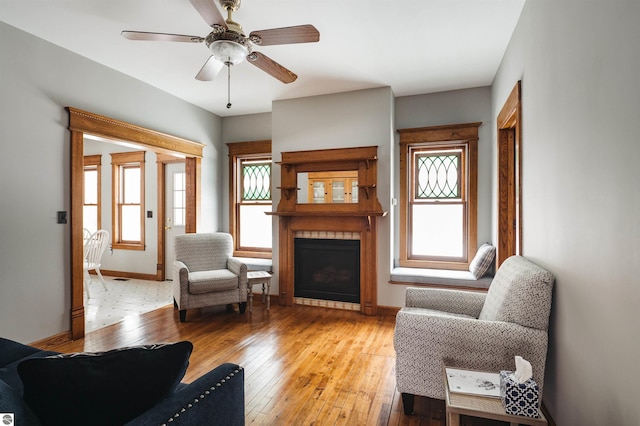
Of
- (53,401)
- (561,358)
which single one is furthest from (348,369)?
(53,401)

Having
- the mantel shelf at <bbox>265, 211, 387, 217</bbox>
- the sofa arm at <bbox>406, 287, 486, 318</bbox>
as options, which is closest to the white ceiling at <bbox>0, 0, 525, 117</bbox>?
the mantel shelf at <bbox>265, 211, 387, 217</bbox>

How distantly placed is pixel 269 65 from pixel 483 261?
2.97 meters

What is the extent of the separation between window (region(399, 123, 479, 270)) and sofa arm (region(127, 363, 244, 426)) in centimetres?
352

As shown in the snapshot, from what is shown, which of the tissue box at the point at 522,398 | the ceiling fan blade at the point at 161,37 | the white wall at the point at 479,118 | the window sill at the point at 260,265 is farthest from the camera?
the window sill at the point at 260,265

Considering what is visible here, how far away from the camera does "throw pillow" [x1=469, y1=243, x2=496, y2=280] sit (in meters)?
3.62

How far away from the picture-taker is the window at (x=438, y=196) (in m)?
4.18

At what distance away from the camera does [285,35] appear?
218 centimetres

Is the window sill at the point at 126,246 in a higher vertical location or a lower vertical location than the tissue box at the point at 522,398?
higher

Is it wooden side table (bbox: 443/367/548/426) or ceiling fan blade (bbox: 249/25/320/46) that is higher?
ceiling fan blade (bbox: 249/25/320/46)

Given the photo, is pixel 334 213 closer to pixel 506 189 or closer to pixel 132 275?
pixel 506 189

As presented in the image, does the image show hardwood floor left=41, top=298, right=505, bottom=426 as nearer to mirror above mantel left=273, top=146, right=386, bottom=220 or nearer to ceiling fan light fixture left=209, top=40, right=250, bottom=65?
mirror above mantel left=273, top=146, right=386, bottom=220

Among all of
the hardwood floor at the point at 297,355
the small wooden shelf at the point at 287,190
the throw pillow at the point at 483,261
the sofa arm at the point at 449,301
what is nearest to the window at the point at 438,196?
the throw pillow at the point at 483,261

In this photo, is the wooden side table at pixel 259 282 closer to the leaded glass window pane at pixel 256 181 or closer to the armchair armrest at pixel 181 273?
the armchair armrest at pixel 181 273

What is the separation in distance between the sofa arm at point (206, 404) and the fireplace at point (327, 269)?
3.05 m
